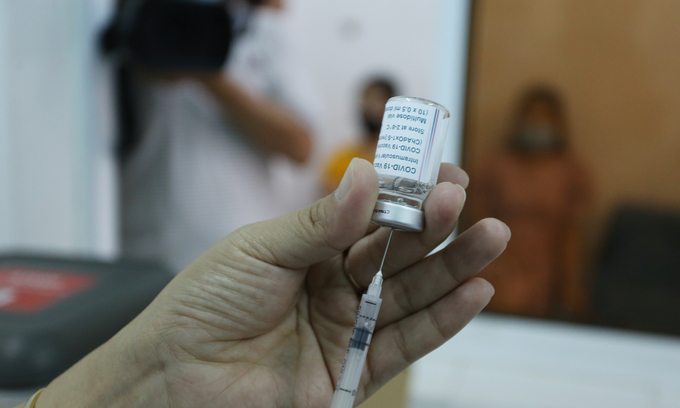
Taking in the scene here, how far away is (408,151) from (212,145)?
1.48 m

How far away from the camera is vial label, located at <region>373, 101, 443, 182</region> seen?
2.19ft

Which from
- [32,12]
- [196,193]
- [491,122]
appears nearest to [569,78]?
[491,122]

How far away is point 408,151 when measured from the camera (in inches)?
26.2

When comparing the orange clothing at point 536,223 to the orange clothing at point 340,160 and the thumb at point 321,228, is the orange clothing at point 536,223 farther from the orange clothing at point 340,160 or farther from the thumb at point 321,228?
the thumb at point 321,228

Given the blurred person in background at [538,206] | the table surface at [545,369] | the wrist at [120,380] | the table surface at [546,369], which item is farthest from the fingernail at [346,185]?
the blurred person in background at [538,206]

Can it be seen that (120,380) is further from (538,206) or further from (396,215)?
(538,206)

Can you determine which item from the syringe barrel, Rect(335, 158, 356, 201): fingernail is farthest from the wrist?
Rect(335, 158, 356, 201): fingernail

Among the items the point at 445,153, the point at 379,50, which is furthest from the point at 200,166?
the point at 445,153

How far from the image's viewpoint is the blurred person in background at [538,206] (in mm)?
1707

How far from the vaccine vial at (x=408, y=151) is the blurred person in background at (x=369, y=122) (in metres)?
1.09

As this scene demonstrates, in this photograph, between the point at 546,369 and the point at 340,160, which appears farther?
the point at 340,160

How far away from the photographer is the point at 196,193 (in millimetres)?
2031

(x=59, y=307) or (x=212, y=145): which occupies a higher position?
(x=212, y=145)

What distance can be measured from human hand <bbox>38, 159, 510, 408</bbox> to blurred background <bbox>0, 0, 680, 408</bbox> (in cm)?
57
